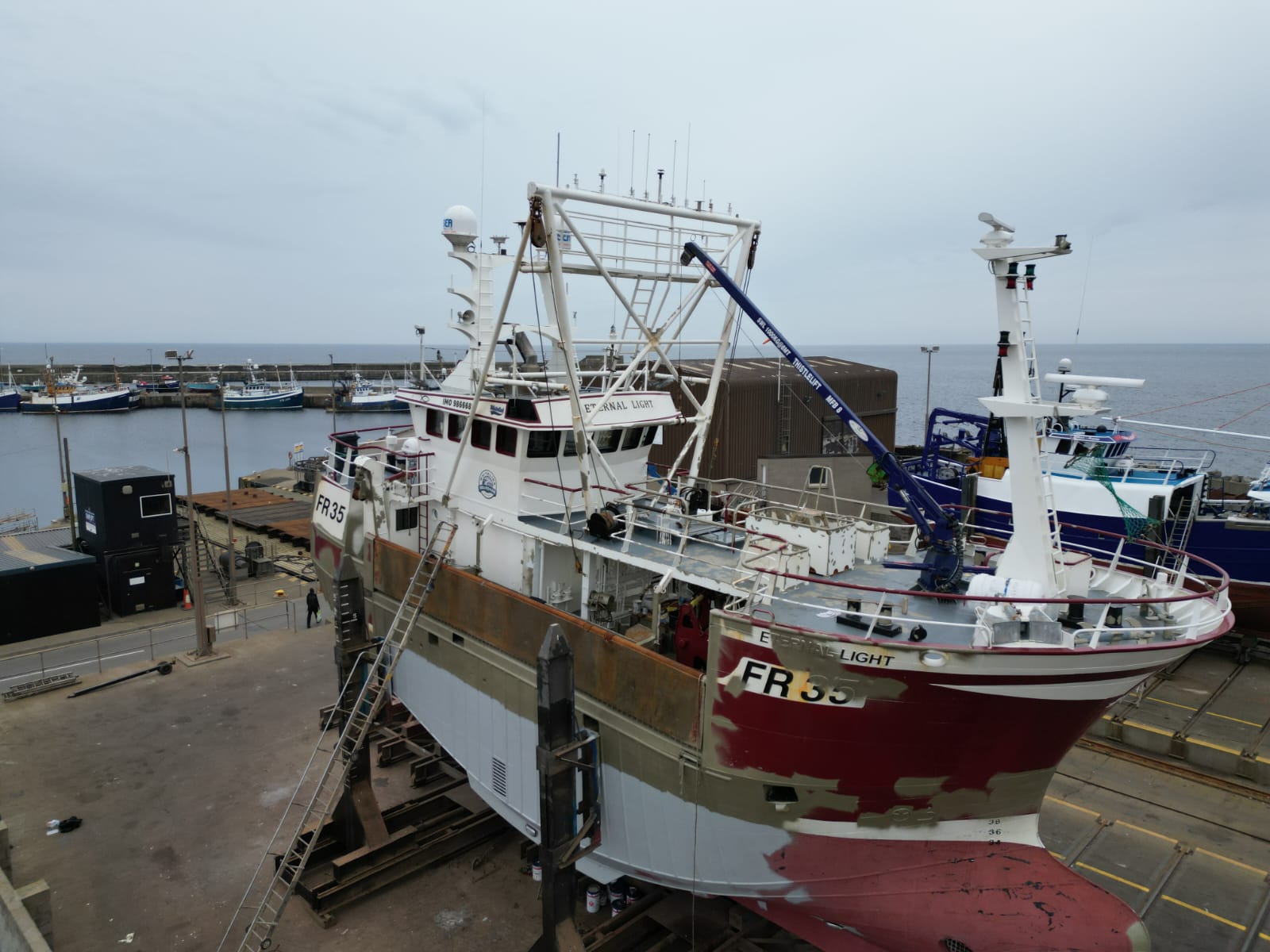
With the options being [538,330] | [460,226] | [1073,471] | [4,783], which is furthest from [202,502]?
[1073,471]

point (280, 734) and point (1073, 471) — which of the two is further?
point (1073, 471)

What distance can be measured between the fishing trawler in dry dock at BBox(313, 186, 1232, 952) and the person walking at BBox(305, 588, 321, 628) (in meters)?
10.5

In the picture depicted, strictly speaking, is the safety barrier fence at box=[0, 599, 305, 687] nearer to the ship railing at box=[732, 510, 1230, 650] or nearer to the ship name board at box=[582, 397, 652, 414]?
the ship name board at box=[582, 397, 652, 414]

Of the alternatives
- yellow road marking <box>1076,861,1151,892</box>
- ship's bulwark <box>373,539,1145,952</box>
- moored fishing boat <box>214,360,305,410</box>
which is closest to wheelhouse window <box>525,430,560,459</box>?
ship's bulwark <box>373,539,1145,952</box>

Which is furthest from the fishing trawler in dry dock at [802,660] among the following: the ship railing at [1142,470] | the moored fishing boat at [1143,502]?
the ship railing at [1142,470]

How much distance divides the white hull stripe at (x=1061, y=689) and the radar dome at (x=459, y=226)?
41.6ft

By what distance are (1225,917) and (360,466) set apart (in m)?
16.2

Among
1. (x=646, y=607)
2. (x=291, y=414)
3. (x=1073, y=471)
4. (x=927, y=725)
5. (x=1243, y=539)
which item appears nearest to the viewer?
(x=927, y=725)

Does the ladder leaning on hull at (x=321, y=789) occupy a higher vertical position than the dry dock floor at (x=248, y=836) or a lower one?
higher

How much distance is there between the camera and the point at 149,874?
1254 cm

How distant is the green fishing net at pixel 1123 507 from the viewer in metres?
21.9

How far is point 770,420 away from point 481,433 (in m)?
22.1

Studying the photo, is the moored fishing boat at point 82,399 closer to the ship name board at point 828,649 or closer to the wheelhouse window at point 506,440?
the wheelhouse window at point 506,440

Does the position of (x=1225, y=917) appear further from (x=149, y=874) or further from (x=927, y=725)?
(x=149, y=874)
